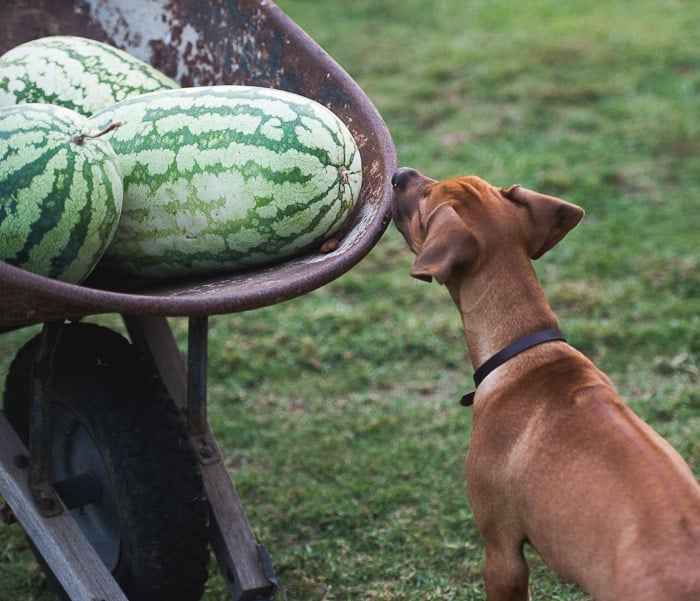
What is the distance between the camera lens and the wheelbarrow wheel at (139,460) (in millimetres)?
2834

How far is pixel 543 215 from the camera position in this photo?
8.84ft

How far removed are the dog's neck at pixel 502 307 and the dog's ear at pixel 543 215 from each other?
9 centimetres

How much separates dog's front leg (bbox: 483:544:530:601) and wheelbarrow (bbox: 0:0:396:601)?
74cm

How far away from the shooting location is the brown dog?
7.26 feet

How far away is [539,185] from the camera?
5.96 m

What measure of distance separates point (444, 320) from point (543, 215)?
225 cm

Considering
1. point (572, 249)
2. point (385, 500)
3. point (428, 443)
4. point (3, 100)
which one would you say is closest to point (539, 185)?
point (572, 249)

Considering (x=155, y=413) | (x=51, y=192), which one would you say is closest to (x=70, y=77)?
(x=51, y=192)

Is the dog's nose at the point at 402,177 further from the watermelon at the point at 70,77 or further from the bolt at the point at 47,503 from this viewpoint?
the bolt at the point at 47,503

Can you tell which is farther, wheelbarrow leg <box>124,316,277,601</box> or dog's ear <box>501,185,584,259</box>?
wheelbarrow leg <box>124,316,277,601</box>

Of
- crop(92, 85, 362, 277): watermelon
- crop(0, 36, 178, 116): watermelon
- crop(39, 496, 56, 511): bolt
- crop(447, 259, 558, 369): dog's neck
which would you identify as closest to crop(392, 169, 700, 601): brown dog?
crop(447, 259, 558, 369): dog's neck

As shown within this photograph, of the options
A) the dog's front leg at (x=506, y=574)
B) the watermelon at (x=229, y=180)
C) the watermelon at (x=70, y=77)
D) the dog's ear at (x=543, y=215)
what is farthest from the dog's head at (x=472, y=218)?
the watermelon at (x=70, y=77)

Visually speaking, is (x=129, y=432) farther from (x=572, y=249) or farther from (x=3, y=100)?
(x=572, y=249)

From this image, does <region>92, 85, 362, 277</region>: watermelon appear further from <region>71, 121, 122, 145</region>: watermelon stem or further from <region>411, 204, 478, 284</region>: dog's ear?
<region>411, 204, 478, 284</region>: dog's ear
